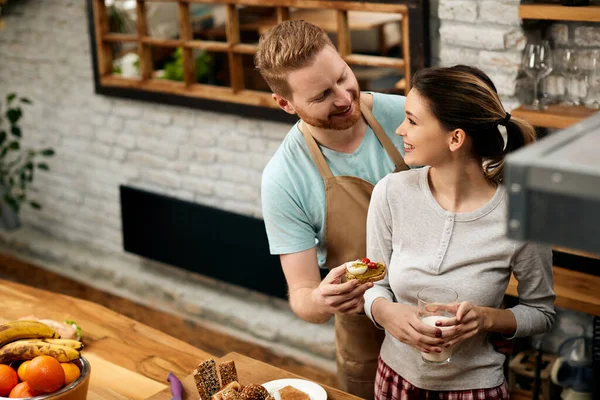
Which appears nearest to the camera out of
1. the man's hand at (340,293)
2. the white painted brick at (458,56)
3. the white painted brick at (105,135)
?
the man's hand at (340,293)

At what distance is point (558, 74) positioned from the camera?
10.5ft

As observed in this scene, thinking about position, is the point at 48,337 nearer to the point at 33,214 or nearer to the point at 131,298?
the point at 131,298

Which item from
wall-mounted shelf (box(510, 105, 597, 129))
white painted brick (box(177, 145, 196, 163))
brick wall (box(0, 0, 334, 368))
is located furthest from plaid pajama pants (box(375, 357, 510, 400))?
white painted brick (box(177, 145, 196, 163))

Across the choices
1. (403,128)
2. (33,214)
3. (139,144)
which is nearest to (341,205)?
(403,128)

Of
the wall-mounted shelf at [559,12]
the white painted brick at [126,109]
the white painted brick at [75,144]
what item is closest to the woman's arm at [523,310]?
the wall-mounted shelf at [559,12]

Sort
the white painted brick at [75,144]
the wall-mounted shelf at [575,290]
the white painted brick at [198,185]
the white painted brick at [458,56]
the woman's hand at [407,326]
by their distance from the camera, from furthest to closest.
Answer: the white painted brick at [75,144] < the white painted brick at [198,185] < the white painted brick at [458,56] < the wall-mounted shelf at [575,290] < the woman's hand at [407,326]

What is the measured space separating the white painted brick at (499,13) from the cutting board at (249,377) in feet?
5.74

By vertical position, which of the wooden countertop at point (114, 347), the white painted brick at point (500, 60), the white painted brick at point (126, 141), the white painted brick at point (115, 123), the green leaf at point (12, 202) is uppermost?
the white painted brick at point (500, 60)

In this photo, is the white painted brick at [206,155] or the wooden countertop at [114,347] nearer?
the wooden countertop at [114,347]

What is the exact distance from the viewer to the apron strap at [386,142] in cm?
241

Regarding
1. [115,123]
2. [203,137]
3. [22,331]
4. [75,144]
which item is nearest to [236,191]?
[203,137]

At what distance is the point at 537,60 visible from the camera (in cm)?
312

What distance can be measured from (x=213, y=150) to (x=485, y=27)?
1782 millimetres

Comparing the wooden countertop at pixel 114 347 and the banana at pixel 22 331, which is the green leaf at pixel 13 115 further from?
the banana at pixel 22 331
